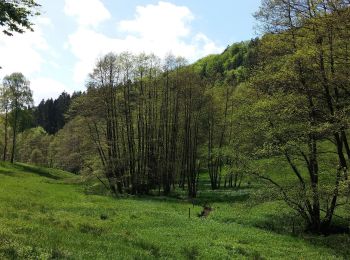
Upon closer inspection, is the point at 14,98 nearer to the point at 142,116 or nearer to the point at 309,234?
the point at 142,116

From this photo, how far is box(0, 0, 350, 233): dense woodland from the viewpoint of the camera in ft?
78.5

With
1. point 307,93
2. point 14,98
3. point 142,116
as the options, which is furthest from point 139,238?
point 14,98

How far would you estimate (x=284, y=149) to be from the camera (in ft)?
82.6

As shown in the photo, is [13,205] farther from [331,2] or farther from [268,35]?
[331,2]

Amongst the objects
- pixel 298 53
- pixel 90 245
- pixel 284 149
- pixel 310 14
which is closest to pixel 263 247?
pixel 284 149

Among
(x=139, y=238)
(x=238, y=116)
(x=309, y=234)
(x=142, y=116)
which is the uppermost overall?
(x=142, y=116)

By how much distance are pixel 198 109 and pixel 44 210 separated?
1236 inches

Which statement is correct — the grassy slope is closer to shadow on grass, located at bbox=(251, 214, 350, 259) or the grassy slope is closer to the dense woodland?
shadow on grass, located at bbox=(251, 214, 350, 259)

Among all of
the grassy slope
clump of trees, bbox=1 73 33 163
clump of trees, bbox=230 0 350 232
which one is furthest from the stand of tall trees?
clump of trees, bbox=1 73 33 163

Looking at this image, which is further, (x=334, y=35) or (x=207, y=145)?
(x=207, y=145)

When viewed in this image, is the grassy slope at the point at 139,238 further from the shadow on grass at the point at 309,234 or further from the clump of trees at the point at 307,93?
the clump of trees at the point at 307,93

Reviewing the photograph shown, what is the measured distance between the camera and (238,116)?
32312 millimetres

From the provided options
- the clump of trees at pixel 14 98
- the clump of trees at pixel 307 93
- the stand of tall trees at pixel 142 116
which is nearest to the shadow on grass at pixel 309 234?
the clump of trees at pixel 307 93

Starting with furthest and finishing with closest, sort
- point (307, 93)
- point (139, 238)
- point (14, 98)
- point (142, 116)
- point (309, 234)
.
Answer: point (14, 98) → point (142, 116) → point (309, 234) → point (307, 93) → point (139, 238)
